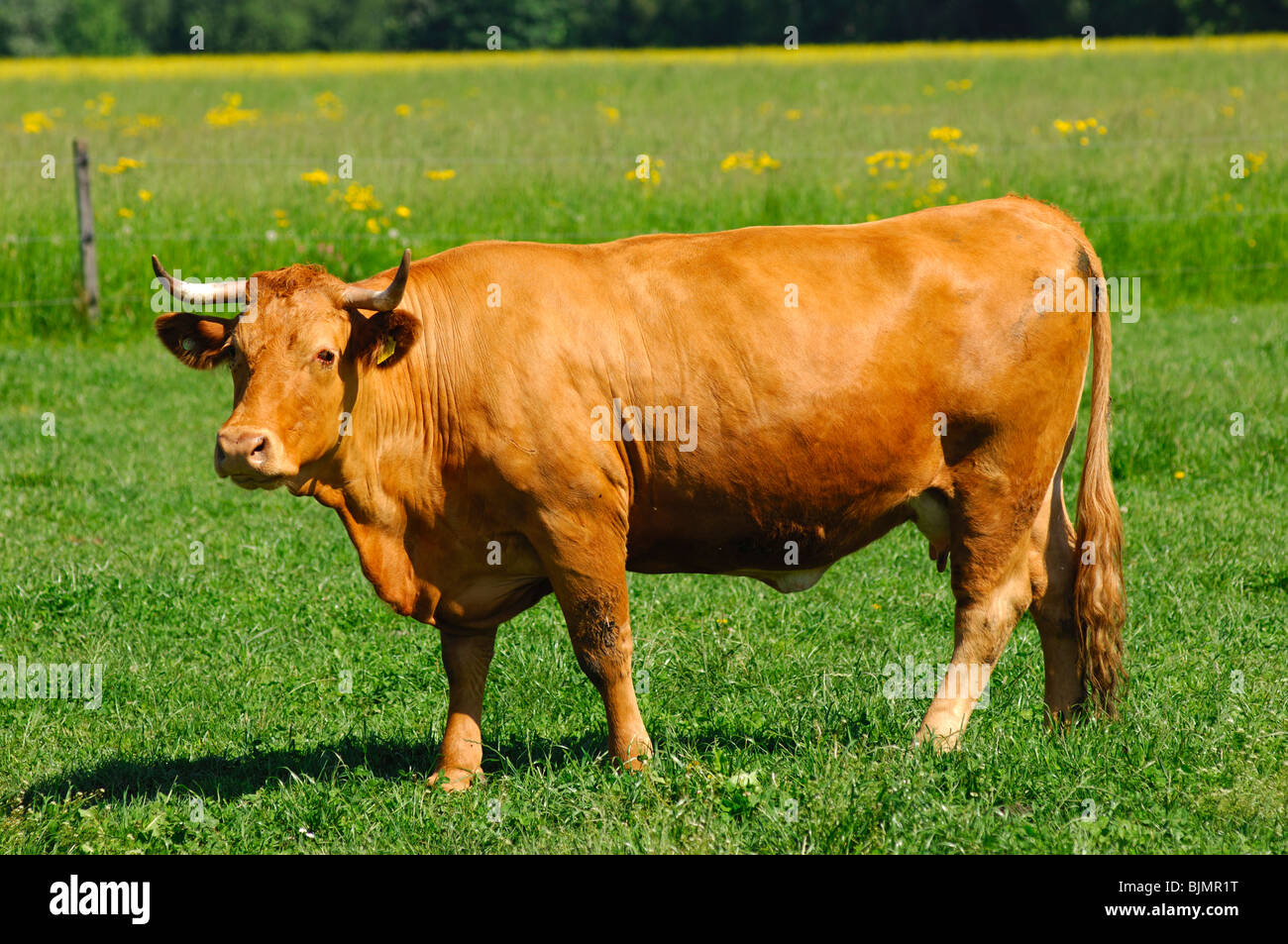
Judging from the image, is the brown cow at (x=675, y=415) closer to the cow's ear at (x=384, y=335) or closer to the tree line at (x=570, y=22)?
the cow's ear at (x=384, y=335)

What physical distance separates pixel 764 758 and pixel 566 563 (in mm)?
1044

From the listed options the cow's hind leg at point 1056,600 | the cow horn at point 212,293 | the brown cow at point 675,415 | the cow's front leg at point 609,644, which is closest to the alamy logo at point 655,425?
the brown cow at point 675,415

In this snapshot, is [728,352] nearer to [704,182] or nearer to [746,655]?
[746,655]

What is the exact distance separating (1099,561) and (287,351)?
318 centimetres

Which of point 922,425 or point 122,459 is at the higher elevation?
point 922,425

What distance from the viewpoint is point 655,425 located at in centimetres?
488

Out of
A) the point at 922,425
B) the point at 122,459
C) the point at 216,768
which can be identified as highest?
the point at 922,425

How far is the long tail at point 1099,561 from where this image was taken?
5.26 metres

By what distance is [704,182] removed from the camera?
647 inches

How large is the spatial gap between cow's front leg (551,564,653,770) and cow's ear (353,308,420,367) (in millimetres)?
969

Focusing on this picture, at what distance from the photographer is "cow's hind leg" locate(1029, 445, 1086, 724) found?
5.39 metres

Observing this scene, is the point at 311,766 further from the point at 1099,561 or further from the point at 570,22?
the point at 570,22
